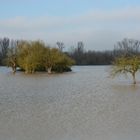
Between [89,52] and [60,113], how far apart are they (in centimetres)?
11821

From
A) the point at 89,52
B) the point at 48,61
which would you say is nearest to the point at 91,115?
the point at 48,61

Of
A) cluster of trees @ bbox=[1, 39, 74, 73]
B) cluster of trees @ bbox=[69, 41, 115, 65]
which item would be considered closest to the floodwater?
cluster of trees @ bbox=[1, 39, 74, 73]

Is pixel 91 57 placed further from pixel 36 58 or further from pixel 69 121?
pixel 69 121

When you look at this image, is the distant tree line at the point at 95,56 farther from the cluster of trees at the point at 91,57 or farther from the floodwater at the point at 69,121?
the floodwater at the point at 69,121

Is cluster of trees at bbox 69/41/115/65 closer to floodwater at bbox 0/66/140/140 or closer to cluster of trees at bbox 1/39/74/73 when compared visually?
cluster of trees at bbox 1/39/74/73

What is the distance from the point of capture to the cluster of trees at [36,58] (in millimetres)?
66000

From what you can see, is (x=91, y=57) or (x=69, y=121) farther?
(x=91, y=57)

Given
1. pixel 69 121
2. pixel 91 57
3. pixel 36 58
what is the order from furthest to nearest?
pixel 91 57
pixel 36 58
pixel 69 121

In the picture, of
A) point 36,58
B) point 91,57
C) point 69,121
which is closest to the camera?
point 69,121

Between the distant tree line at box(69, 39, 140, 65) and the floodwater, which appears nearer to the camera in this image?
the floodwater

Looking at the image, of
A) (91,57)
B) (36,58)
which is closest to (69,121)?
(36,58)

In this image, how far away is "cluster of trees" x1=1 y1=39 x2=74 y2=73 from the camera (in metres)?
66.0

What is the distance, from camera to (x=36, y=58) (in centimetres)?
6562

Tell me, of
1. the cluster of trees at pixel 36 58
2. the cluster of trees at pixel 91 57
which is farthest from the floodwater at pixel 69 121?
the cluster of trees at pixel 91 57
